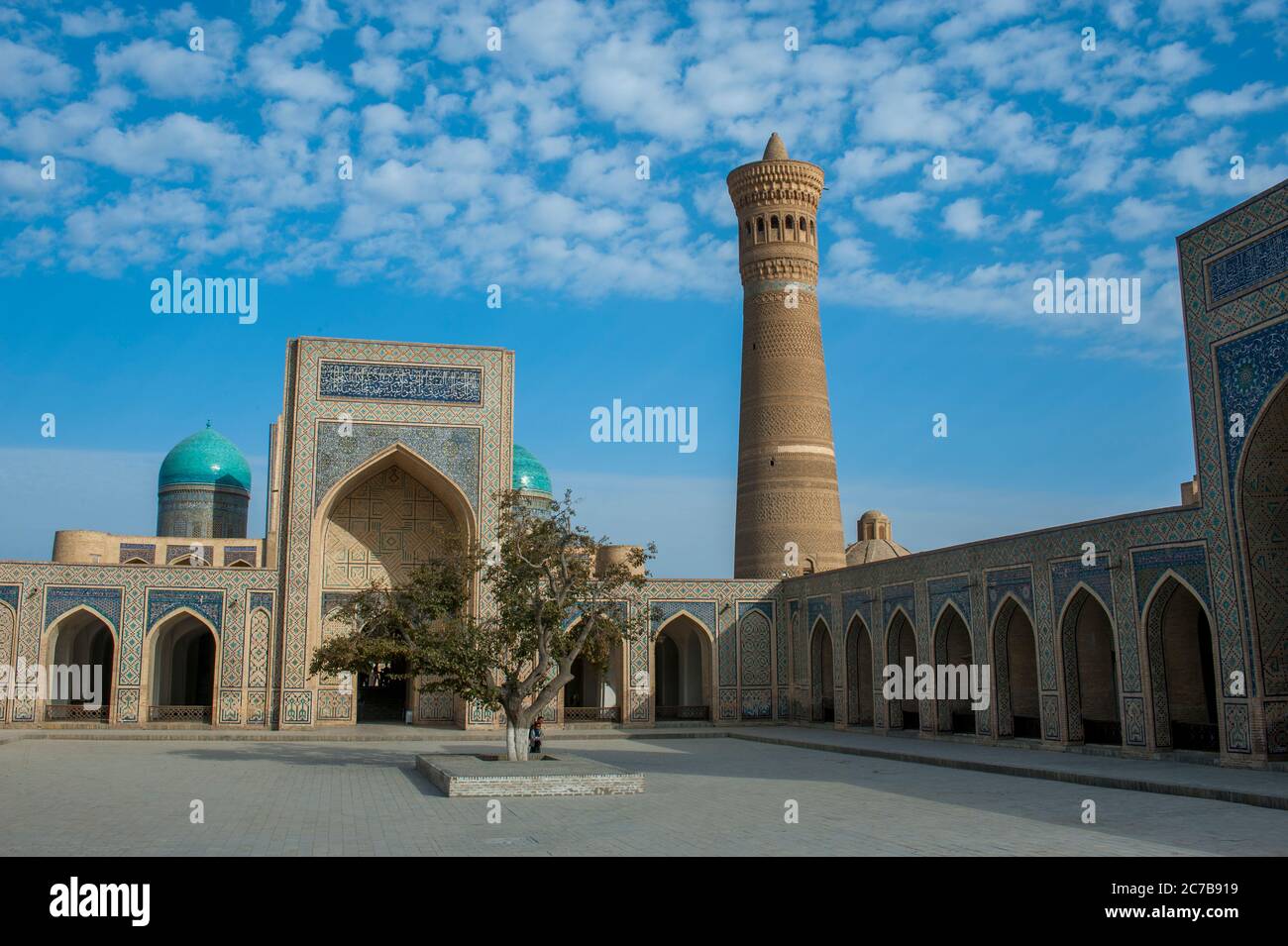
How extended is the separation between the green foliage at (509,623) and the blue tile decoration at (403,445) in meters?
7.19

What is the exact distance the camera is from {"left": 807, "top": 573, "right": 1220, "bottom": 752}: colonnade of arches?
13.5 metres

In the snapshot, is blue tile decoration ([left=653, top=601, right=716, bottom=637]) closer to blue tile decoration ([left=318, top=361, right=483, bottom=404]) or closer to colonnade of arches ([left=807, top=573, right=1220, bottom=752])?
colonnade of arches ([left=807, top=573, right=1220, bottom=752])

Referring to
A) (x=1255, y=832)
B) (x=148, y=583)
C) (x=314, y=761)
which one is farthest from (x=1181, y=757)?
(x=148, y=583)

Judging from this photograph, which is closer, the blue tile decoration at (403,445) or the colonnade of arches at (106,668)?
the colonnade of arches at (106,668)

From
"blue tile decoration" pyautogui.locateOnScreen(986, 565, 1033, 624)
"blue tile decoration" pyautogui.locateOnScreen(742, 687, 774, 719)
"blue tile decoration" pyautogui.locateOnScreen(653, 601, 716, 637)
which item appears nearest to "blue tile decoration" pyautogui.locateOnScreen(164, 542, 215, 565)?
"blue tile decoration" pyautogui.locateOnScreen(653, 601, 716, 637)

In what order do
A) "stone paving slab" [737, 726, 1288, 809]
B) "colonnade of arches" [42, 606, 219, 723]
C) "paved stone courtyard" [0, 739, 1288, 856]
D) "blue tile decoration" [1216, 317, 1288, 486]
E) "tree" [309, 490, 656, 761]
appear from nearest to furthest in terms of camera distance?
"paved stone courtyard" [0, 739, 1288, 856], "stone paving slab" [737, 726, 1288, 809], "blue tile decoration" [1216, 317, 1288, 486], "tree" [309, 490, 656, 761], "colonnade of arches" [42, 606, 219, 723]

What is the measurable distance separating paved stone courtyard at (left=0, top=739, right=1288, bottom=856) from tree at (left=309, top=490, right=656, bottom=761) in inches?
48.4

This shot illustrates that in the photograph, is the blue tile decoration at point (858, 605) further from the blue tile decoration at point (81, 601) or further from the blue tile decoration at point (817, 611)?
the blue tile decoration at point (81, 601)

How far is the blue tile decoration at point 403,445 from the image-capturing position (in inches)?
829

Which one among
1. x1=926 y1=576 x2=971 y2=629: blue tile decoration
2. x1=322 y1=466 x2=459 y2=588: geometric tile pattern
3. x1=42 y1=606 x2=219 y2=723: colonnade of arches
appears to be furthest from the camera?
x1=322 y1=466 x2=459 y2=588: geometric tile pattern

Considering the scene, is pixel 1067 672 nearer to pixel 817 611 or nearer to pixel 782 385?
pixel 817 611

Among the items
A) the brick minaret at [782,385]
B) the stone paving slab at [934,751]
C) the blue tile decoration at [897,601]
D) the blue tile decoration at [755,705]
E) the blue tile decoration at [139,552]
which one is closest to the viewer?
the stone paving slab at [934,751]

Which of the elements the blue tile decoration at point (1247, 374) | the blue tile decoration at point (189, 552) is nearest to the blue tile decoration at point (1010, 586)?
the blue tile decoration at point (1247, 374)

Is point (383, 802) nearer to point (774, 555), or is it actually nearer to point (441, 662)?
point (441, 662)
